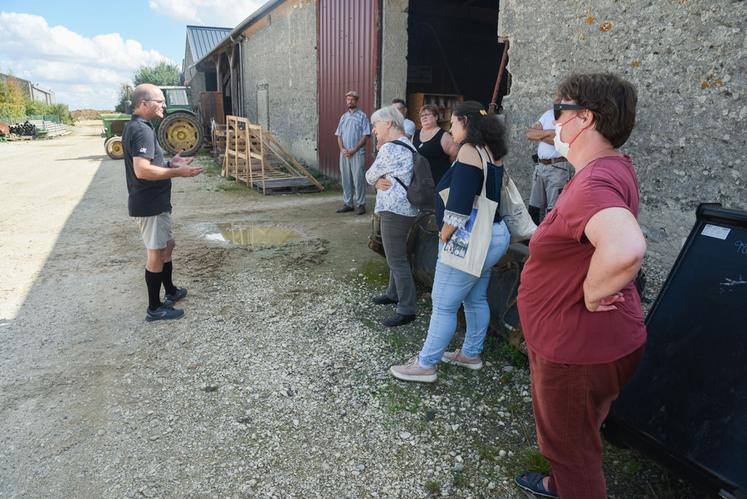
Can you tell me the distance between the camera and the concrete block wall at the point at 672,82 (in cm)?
323

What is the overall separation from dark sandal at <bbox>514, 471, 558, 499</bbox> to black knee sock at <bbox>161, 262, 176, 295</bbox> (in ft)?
10.2

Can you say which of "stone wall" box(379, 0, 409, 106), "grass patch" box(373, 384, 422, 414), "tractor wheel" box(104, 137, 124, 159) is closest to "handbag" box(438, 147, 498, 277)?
"grass patch" box(373, 384, 422, 414)

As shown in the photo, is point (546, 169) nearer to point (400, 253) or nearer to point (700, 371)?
point (400, 253)

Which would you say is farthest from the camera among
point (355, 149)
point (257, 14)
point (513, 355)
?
point (257, 14)

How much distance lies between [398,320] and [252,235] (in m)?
3.21

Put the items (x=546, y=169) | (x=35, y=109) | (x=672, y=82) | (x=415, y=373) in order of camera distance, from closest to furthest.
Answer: (x=415, y=373) < (x=672, y=82) < (x=546, y=169) < (x=35, y=109)

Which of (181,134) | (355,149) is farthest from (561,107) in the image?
(181,134)

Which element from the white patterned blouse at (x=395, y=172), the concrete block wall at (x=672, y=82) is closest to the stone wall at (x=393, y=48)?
the concrete block wall at (x=672, y=82)

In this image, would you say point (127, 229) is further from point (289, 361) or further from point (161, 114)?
point (289, 361)


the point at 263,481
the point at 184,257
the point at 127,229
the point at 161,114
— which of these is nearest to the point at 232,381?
the point at 263,481

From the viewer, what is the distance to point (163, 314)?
12.6 ft

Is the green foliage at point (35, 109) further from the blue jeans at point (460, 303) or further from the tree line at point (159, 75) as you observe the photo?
the blue jeans at point (460, 303)

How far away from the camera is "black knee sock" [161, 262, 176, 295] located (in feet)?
13.3

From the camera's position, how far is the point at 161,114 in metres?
3.70
